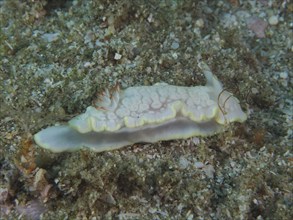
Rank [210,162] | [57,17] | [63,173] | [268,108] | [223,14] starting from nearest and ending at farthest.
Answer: [63,173] → [210,162] → [268,108] → [57,17] → [223,14]

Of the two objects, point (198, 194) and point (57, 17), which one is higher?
point (57, 17)

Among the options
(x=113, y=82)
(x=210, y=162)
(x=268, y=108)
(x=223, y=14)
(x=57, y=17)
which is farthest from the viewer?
(x=223, y=14)

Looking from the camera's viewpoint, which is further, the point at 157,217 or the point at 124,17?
the point at 124,17

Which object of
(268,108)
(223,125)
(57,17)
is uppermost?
(57,17)

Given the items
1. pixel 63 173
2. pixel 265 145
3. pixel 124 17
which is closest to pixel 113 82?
pixel 124 17

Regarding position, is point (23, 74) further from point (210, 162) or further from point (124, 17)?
point (210, 162)

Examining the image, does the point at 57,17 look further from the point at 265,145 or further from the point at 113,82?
the point at 265,145
